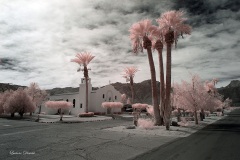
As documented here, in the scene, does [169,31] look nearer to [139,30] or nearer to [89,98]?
[139,30]

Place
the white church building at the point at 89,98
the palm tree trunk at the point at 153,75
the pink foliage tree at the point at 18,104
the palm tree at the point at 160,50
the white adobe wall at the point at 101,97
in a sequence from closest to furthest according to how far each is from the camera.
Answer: the palm tree at the point at 160,50 < the palm tree trunk at the point at 153,75 < the pink foliage tree at the point at 18,104 < the white church building at the point at 89,98 < the white adobe wall at the point at 101,97

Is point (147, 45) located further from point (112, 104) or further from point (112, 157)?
point (112, 104)

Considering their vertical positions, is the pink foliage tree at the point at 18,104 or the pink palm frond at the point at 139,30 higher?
the pink palm frond at the point at 139,30

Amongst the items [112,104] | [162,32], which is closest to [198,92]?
[162,32]

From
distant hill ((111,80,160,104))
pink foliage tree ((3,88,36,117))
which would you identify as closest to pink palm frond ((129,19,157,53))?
pink foliage tree ((3,88,36,117))

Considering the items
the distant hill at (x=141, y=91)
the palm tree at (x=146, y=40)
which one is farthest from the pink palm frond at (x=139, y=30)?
the distant hill at (x=141, y=91)

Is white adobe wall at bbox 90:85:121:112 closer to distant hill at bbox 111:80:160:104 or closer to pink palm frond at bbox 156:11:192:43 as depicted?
pink palm frond at bbox 156:11:192:43

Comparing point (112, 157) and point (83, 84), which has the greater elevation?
point (83, 84)

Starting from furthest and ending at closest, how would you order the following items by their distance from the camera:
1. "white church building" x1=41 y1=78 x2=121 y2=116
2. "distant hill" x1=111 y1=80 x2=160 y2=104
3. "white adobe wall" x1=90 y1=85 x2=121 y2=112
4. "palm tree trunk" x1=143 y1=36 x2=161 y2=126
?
"distant hill" x1=111 y1=80 x2=160 y2=104 → "white adobe wall" x1=90 y1=85 x2=121 y2=112 → "white church building" x1=41 y1=78 x2=121 y2=116 → "palm tree trunk" x1=143 y1=36 x2=161 y2=126

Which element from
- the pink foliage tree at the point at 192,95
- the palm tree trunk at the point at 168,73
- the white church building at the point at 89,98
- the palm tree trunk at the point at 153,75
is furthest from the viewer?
the white church building at the point at 89,98

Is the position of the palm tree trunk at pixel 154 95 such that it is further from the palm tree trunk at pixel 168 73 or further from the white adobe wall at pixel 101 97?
the white adobe wall at pixel 101 97

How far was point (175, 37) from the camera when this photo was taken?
23344mm

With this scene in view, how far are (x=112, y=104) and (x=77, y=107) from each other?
10430 mm

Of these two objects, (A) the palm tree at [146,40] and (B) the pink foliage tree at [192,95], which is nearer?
(A) the palm tree at [146,40]
